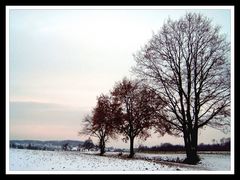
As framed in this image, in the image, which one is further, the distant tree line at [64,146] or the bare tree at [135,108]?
the bare tree at [135,108]

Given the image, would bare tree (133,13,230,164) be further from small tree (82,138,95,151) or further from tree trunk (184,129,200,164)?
small tree (82,138,95,151)

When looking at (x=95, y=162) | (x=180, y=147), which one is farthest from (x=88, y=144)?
(x=180, y=147)

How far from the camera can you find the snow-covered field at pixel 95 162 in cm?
1620

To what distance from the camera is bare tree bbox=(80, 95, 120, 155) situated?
59.8ft

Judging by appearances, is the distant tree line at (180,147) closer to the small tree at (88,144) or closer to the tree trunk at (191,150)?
the tree trunk at (191,150)

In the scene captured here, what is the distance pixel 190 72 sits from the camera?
60.8ft

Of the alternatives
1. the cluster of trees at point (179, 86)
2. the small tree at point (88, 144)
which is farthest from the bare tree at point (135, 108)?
the small tree at point (88, 144)

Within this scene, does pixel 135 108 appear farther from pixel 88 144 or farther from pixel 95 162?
pixel 95 162

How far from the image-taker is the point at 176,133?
18.5 m

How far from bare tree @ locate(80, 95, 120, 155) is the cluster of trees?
0.16 ft

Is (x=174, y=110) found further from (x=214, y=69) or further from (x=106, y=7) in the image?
(x=106, y=7)

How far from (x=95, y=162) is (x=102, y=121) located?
3.84 meters

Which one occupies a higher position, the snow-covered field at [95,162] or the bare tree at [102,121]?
the bare tree at [102,121]
